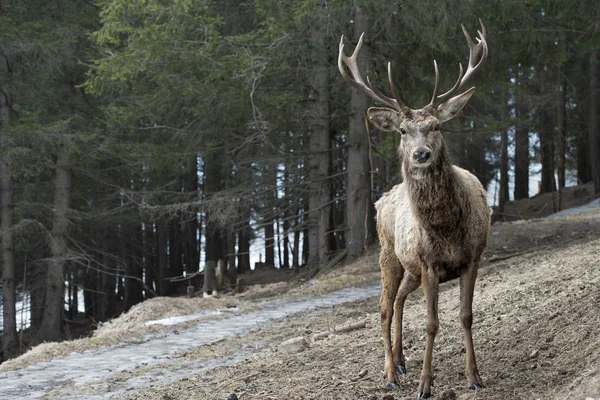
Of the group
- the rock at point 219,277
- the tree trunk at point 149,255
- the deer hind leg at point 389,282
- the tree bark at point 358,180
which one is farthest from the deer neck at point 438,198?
the tree trunk at point 149,255

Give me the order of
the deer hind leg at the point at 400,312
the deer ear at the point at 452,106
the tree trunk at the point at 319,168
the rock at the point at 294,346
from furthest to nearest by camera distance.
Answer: the tree trunk at the point at 319,168 < the rock at the point at 294,346 < the deer hind leg at the point at 400,312 < the deer ear at the point at 452,106

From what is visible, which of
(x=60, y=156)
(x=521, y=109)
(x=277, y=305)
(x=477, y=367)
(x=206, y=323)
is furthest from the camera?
(x=521, y=109)

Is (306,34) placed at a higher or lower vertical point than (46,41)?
lower

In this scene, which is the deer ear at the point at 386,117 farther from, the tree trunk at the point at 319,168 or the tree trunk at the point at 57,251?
the tree trunk at the point at 57,251

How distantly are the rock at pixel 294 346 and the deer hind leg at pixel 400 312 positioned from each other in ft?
6.40

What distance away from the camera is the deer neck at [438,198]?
562 cm

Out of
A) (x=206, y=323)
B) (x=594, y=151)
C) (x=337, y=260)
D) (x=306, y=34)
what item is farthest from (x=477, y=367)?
(x=594, y=151)

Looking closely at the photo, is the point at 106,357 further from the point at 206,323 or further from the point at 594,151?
the point at 594,151

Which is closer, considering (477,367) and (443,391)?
(443,391)

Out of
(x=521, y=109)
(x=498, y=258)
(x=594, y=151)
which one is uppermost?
(x=521, y=109)

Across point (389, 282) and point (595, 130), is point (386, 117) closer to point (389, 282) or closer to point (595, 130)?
→ point (389, 282)

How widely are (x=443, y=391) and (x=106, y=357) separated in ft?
19.0

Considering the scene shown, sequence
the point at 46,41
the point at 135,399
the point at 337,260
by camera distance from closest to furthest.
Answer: the point at 135,399 < the point at 337,260 < the point at 46,41

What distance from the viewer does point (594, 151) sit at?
26.7 m
